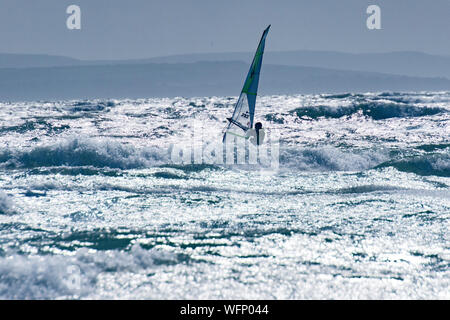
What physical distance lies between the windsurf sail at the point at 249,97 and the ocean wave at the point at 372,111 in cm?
2443

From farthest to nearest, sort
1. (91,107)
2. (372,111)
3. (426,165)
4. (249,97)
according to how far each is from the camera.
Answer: (91,107), (372,111), (426,165), (249,97)

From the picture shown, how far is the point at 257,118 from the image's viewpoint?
39281 mm

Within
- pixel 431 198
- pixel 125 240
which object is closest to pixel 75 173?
pixel 125 240

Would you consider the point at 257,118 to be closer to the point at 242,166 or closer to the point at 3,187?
the point at 242,166

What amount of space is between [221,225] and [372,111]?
33.3 metres

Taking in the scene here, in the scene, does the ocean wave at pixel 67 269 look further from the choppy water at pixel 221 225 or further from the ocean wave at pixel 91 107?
the ocean wave at pixel 91 107

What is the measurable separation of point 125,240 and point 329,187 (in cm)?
811

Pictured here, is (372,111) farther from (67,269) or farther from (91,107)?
(67,269)

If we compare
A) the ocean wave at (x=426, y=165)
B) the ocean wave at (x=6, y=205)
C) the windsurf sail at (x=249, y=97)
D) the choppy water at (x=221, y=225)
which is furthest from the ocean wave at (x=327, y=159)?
the ocean wave at (x=6, y=205)

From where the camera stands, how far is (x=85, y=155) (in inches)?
858

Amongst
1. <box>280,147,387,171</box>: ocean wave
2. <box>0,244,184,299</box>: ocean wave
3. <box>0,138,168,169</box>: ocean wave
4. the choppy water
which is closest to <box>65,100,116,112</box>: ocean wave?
<box>0,138,168,169</box>: ocean wave

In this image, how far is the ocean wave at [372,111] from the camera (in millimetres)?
40844

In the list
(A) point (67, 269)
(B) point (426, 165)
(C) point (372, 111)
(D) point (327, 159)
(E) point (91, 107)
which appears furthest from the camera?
(E) point (91, 107)

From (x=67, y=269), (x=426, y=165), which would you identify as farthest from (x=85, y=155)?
(x=67, y=269)
